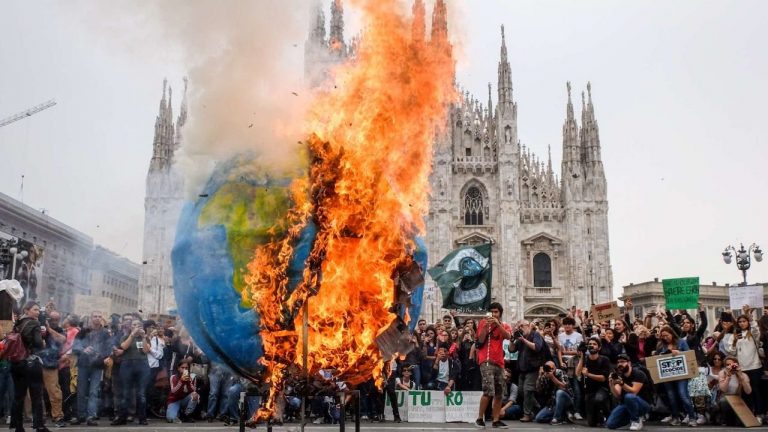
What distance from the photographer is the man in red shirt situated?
449 inches

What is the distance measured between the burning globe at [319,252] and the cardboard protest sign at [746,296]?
10833 millimetres

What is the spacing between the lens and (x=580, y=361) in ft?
41.8

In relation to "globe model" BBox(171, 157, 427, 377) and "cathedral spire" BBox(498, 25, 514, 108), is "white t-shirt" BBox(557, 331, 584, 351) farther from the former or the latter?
"cathedral spire" BBox(498, 25, 514, 108)

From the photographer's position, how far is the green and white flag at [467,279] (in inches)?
845

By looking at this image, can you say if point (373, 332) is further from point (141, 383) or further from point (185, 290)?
point (141, 383)

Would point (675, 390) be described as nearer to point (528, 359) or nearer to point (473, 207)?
point (528, 359)

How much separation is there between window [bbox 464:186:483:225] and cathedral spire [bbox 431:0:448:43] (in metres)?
31.0

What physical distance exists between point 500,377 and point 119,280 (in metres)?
38.7

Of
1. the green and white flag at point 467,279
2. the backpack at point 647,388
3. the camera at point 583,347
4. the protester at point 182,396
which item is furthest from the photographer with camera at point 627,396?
the green and white flag at point 467,279

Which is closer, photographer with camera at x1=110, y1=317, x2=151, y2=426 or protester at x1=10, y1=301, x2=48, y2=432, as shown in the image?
protester at x1=10, y1=301, x2=48, y2=432

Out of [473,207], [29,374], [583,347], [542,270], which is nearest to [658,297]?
[542,270]

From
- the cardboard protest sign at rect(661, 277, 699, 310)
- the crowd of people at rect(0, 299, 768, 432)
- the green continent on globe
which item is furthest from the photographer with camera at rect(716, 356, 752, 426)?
the green continent on globe

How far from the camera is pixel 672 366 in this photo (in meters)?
12.5

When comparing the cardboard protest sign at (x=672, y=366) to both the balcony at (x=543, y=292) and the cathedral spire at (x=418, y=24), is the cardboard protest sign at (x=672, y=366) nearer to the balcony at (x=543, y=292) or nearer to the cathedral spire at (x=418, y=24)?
the cathedral spire at (x=418, y=24)
